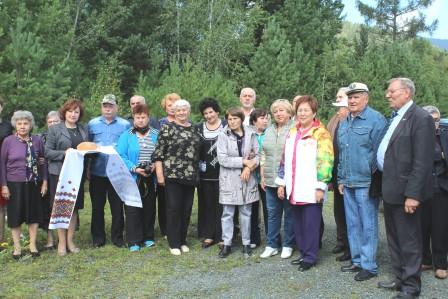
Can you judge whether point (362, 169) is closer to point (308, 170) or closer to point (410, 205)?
point (308, 170)

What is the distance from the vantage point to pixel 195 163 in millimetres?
6078

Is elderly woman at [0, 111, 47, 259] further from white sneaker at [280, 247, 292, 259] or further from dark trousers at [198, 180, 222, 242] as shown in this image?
white sneaker at [280, 247, 292, 259]

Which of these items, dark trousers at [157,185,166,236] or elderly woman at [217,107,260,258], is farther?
dark trousers at [157,185,166,236]

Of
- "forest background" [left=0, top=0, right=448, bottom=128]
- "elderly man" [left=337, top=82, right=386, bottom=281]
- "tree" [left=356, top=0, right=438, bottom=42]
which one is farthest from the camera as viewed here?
"tree" [left=356, top=0, right=438, bottom=42]

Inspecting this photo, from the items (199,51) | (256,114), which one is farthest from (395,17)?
(256,114)

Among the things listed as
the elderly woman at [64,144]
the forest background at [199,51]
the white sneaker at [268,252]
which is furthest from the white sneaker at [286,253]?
the forest background at [199,51]

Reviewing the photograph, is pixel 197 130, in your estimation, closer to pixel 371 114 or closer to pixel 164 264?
pixel 164 264

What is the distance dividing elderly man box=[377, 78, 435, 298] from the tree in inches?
1294

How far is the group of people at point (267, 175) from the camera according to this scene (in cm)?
450

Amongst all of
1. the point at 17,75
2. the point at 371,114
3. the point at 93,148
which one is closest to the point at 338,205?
the point at 371,114

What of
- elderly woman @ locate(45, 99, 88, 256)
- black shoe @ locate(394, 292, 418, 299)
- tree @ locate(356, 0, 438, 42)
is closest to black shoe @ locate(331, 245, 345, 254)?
black shoe @ locate(394, 292, 418, 299)

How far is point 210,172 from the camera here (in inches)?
247

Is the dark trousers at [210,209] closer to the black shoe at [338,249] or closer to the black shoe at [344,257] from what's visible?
the black shoe at [338,249]

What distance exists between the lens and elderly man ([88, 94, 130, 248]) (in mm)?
6305
